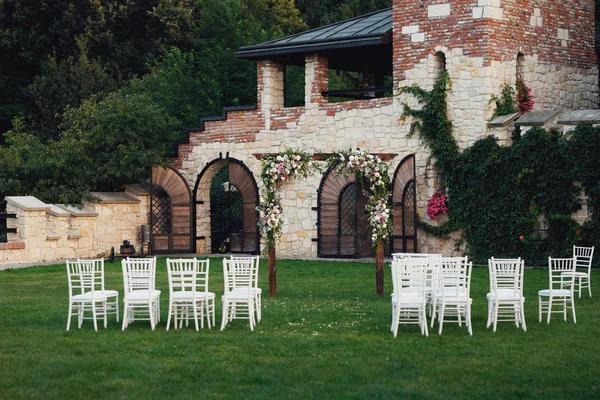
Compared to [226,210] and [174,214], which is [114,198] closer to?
[174,214]

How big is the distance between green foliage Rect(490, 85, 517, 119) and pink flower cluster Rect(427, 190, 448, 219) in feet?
7.37

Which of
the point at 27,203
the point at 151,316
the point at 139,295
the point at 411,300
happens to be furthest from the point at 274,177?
the point at 27,203

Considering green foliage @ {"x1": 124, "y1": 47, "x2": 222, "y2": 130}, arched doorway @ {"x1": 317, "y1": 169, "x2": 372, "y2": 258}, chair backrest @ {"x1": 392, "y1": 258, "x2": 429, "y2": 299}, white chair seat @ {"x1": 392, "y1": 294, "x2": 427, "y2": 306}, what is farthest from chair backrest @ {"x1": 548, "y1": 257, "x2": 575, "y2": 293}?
green foliage @ {"x1": 124, "y1": 47, "x2": 222, "y2": 130}

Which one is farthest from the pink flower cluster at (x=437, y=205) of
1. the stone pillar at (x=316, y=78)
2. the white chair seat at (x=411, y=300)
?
the white chair seat at (x=411, y=300)

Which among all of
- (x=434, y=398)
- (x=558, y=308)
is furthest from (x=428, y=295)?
(x=434, y=398)

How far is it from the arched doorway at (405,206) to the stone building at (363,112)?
27mm

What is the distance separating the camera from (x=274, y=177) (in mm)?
19188

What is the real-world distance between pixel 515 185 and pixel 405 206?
2.86m

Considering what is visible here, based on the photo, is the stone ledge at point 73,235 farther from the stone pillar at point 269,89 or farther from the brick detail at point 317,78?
the brick detail at point 317,78

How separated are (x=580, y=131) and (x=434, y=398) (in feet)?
50.1

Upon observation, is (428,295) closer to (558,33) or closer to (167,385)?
(167,385)

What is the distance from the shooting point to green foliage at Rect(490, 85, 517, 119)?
26094mm

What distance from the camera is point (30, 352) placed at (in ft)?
42.9

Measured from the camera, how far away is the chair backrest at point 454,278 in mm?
14695
